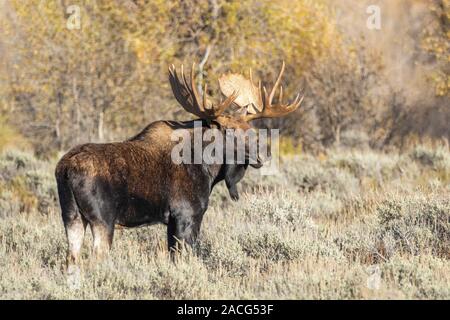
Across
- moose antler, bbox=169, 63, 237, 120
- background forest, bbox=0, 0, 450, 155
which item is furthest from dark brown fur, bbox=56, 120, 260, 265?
background forest, bbox=0, 0, 450, 155

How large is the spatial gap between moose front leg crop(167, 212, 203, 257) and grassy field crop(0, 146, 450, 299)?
16 cm

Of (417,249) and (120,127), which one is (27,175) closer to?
(120,127)

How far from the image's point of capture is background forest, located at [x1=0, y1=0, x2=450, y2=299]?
680 centimetres

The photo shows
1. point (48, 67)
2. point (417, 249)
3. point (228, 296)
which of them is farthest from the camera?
point (48, 67)

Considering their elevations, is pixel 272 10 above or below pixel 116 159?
above

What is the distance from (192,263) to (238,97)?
2.37 metres

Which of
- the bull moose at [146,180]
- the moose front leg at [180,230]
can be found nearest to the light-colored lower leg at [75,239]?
the bull moose at [146,180]

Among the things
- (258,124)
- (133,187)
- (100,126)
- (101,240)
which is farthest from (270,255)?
(258,124)

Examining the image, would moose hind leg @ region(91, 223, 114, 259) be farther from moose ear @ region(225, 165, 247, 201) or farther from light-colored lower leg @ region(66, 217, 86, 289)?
moose ear @ region(225, 165, 247, 201)

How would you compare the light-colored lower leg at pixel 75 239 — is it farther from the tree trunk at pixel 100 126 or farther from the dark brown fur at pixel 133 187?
the tree trunk at pixel 100 126

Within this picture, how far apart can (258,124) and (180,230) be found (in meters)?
13.7

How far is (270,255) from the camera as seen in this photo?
25.9ft
